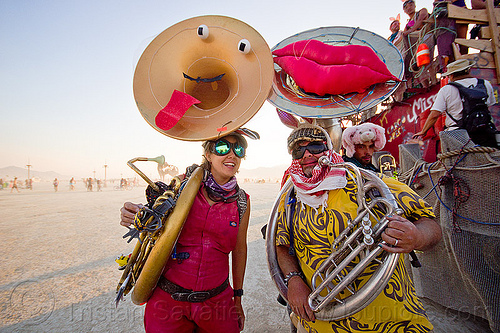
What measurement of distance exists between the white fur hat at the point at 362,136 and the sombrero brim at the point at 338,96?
947 millimetres

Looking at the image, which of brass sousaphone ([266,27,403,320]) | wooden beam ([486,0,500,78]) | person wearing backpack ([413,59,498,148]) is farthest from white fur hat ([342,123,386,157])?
wooden beam ([486,0,500,78])

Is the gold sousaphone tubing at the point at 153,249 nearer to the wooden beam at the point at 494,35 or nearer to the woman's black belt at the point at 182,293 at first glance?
the woman's black belt at the point at 182,293

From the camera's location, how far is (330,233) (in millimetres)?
1466

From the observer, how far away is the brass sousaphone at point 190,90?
154cm

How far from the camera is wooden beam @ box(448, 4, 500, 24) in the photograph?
14.4ft

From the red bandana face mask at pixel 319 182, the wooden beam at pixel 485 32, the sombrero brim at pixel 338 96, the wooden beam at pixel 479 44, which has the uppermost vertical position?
the wooden beam at pixel 485 32

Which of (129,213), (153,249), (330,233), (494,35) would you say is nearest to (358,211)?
(330,233)

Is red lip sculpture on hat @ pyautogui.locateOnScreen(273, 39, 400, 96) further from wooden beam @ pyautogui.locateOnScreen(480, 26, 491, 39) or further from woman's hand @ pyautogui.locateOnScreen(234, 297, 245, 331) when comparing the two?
wooden beam @ pyautogui.locateOnScreen(480, 26, 491, 39)

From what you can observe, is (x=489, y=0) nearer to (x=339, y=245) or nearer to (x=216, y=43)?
(x=216, y=43)

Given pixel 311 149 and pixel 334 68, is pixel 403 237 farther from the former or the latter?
pixel 334 68

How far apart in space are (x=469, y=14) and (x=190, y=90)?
634cm

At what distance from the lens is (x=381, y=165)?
13.8ft

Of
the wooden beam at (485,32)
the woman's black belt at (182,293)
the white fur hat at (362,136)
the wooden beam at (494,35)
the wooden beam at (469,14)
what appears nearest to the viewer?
the woman's black belt at (182,293)

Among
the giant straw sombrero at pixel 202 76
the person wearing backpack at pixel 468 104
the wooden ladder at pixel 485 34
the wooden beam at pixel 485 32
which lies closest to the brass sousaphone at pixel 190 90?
the giant straw sombrero at pixel 202 76
